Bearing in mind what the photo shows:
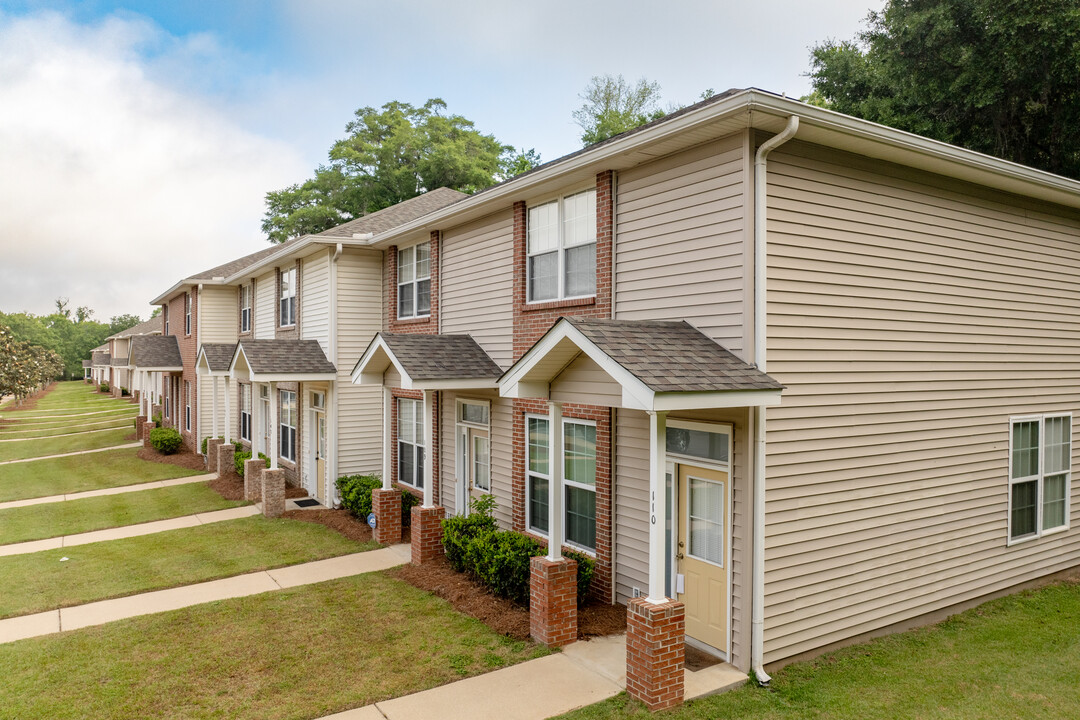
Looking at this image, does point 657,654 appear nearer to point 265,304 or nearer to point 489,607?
point 489,607

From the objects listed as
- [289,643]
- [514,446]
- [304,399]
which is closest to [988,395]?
[514,446]

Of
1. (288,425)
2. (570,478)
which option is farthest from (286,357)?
(570,478)

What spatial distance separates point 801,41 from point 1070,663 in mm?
18435

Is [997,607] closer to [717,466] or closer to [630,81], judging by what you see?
[717,466]

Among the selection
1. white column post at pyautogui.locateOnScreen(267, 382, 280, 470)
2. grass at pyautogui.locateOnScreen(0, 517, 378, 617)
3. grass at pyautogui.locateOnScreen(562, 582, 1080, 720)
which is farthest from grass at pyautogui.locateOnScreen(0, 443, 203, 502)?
grass at pyautogui.locateOnScreen(562, 582, 1080, 720)

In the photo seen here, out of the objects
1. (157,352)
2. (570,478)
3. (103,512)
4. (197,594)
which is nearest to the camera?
(570,478)

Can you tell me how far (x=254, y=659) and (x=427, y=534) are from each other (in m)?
3.76

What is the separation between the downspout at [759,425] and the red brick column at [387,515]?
A: 752cm

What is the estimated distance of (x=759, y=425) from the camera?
6.44m

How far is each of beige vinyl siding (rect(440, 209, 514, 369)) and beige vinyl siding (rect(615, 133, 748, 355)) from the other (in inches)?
111

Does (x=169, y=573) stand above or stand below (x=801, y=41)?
below

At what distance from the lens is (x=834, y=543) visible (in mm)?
7125

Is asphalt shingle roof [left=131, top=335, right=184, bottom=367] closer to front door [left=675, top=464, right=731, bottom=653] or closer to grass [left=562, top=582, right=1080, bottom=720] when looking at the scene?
front door [left=675, top=464, right=731, bottom=653]

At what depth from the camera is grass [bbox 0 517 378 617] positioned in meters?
9.63
